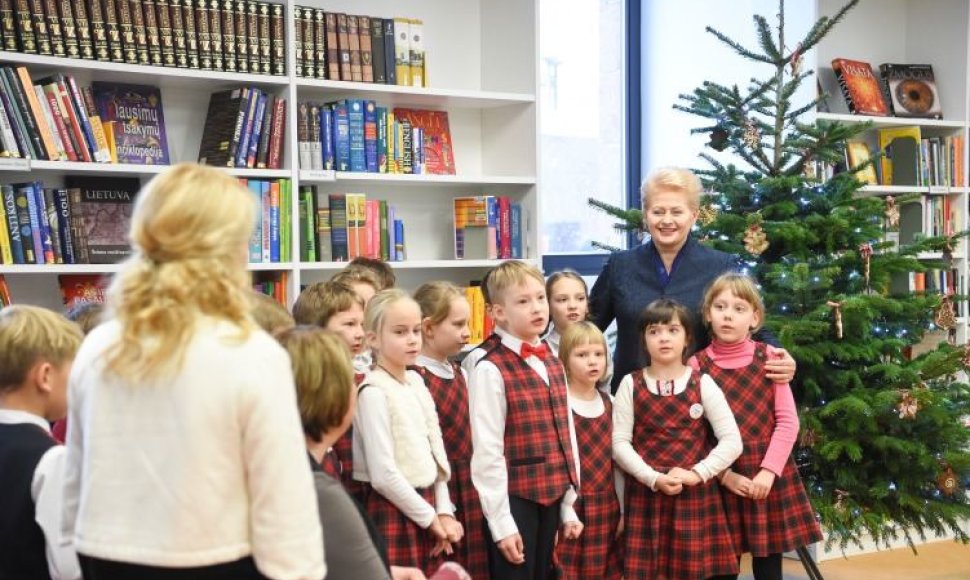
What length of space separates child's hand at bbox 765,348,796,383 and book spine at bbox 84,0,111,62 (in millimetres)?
2399

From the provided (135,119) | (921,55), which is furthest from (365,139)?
(921,55)

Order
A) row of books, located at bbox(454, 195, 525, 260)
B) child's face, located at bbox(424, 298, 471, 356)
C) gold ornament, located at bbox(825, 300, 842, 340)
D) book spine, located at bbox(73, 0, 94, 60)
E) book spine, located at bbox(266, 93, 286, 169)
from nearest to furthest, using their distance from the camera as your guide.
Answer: child's face, located at bbox(424, 298, 471, 356)
gold ornament, located at bbox(825, 300, 842, 340)
book spine, located at bbox(73, 0, 94, 60)
book spine, located at bbox(266, 93, 286, 169)
row of books, located at bbox(454, 195, 525, 260)

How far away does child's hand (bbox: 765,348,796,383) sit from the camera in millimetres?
2988

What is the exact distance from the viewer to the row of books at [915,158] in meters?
5.08

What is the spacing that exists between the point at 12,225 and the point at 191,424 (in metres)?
2.41

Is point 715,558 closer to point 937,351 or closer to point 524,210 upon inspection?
point 937,351

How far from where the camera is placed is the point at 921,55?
17.6ft

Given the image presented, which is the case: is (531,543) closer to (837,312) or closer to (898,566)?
(837,312)

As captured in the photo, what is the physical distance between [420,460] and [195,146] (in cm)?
203

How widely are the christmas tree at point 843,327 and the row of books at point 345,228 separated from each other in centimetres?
87

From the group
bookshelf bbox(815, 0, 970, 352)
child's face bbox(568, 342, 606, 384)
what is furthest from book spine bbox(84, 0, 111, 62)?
bookshelf bbox(815, 0, 970, 352)

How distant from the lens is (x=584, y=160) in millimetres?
5414

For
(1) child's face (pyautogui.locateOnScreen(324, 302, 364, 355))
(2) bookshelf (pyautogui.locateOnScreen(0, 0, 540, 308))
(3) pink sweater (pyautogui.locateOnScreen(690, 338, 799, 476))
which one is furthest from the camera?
(2) bookshelf (pyautogui.locateOnScreen(0, 0, 540, 308))

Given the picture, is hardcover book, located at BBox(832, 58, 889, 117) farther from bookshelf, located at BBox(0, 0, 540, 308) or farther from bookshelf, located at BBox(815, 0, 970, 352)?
bookshelf, located at BBox(0, 0, 540, 308)
